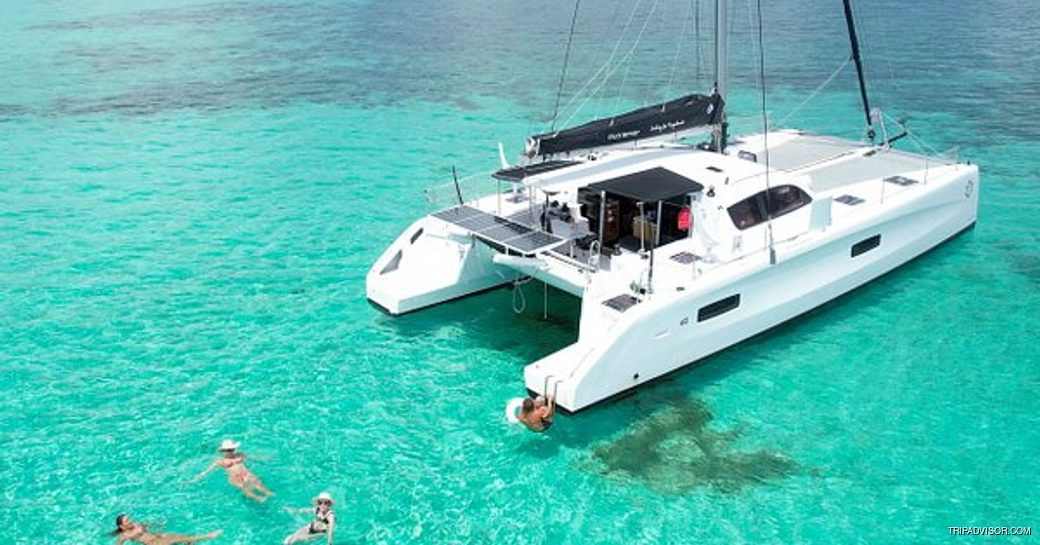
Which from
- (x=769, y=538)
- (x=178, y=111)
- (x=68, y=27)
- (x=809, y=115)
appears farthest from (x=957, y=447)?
(x=68, y=27)

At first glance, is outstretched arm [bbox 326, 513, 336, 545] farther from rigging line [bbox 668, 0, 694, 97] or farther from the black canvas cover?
rigging line [bbox 668, 0, 694, 97]

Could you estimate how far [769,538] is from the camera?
11.5 m

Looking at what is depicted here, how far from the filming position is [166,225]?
75.6 feet

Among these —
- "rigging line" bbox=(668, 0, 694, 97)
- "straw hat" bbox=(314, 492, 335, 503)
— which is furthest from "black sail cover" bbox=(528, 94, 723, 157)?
"rigging line" bbox=(668, 0, 694, 97)

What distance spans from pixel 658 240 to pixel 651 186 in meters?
1.01

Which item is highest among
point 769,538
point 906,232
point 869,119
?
point 869,119

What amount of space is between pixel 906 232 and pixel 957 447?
7039mm

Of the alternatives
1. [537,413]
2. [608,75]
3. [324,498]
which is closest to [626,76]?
[608,75]

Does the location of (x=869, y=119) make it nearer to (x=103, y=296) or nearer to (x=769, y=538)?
(x=769, y=538)

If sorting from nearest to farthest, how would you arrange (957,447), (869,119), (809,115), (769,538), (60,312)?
1. (769,538)
2. (957,447)
3. (60,312)
4. (869,119)
5. (809,115)

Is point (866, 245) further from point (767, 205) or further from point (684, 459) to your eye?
point (684, 459)

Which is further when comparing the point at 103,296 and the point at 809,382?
the point at 103,296

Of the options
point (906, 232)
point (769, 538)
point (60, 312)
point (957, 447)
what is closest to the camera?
point (769, 538)

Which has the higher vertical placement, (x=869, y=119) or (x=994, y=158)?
(x=869, y=119)
